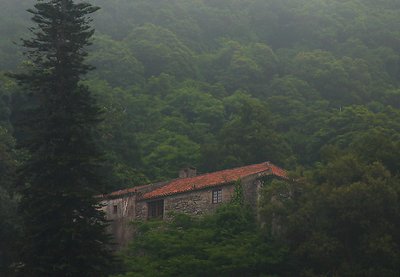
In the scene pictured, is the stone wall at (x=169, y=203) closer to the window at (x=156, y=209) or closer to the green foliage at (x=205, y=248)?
the window at (x=156, y=209)

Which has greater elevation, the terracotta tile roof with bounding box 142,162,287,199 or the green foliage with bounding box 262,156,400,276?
the terracotta tile roof with bounding box 142,162,287,199

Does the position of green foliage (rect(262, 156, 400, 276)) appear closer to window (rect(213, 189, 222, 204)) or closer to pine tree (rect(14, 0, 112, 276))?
window (rect(213, 189, 222, 204))

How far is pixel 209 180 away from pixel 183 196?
1814 mm

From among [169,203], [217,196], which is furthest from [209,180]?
[169,203]

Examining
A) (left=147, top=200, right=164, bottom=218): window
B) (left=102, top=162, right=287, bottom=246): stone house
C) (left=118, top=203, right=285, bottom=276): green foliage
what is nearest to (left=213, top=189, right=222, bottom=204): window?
(left=102, top=162, right=287, bottom=246): stone house

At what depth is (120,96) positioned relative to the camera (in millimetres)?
81688

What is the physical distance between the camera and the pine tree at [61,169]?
3219 centimetres

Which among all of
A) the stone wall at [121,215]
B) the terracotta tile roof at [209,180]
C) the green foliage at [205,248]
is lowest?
the green foliage at [205,248]

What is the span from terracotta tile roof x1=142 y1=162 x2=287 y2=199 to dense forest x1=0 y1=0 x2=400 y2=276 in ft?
7.24

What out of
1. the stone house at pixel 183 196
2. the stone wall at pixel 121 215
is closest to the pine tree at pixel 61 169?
the stone house at pixel 183 196

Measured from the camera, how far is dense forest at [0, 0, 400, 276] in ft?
136

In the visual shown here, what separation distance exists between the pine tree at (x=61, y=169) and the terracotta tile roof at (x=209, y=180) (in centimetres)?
1360

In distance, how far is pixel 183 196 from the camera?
4872cm

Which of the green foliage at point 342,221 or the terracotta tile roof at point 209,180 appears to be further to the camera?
the terracotta tile roof at point 209,180
